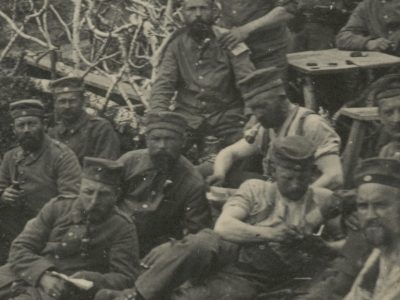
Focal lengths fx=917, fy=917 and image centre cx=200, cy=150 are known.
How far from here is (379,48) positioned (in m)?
8.94

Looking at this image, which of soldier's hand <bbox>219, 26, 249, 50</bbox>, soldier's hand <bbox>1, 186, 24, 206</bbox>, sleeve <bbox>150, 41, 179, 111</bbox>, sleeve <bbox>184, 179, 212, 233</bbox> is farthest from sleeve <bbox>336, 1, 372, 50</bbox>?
soldier's hand <bbox>1, 186, 24, 206</bbox>

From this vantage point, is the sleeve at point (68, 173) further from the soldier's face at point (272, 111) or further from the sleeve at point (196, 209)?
the soldier's face at point (272, 111)

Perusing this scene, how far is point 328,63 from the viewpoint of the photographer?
860 cm

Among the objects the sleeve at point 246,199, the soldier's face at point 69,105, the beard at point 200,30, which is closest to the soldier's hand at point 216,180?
the sleeve at point 246,199

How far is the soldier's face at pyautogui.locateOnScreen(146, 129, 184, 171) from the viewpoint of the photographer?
23.6 ft

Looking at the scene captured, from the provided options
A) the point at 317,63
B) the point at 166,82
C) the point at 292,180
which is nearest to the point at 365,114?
the point at 317,63

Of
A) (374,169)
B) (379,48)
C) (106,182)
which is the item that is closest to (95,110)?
(379,48)

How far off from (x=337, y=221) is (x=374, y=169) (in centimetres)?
107

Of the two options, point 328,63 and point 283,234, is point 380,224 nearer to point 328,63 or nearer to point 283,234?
point 283,234

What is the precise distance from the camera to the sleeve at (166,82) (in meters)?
8.68

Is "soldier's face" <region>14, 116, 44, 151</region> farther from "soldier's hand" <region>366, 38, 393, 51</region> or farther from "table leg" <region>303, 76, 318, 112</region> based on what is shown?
"soldier's hand" <region>366, 38, 393, 51</region>

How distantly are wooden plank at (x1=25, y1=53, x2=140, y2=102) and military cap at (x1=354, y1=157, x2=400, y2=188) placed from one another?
5.69 metres

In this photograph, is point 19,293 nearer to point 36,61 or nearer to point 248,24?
point 248,24

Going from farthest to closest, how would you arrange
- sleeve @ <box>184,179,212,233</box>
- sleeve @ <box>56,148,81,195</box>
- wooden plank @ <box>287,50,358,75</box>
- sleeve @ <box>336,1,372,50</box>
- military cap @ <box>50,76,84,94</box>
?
sleeve @ <box>336,1,372,50</box>
military cap @ <box>50,76,84,94</box>
wooden plank @ <box>287,50,358,75</box>
sleeve @ <box>56,148,81,195</box>
sleeve @ <box>184,179,212,233</box>
